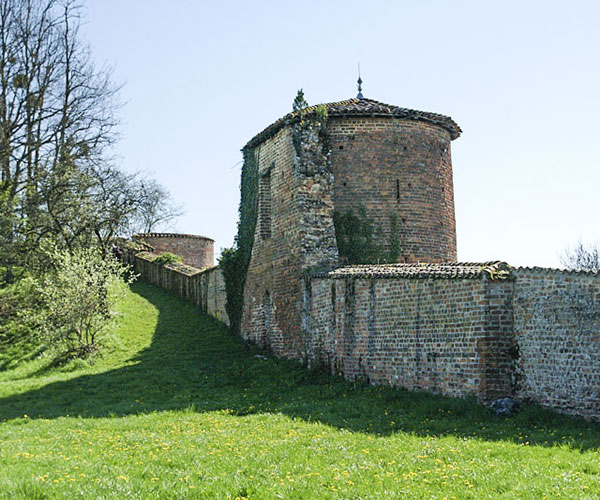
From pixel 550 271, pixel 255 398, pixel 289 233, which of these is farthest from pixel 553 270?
pixel 289 233

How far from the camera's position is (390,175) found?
1928 cm

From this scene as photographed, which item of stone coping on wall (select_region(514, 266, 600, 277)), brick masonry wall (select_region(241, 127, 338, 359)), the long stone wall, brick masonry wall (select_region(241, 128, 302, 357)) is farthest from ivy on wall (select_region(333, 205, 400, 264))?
stone coping on wall (select_region(514, 266, 600, 277))

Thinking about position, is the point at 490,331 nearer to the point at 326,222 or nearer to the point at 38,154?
the point at 326,222

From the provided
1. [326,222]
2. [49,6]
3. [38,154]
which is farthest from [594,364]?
[49,6]

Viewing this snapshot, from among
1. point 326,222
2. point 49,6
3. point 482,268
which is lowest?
point 482,268

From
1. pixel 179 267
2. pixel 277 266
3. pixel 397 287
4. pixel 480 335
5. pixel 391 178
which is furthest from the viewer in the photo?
pixel 179 267

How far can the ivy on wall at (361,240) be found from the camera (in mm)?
18812

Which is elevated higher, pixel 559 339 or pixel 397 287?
pixel 397 287

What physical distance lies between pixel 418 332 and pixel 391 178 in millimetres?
6950

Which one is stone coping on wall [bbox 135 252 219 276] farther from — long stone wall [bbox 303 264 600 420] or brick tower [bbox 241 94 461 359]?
long stone wall [bbox 303 264 600 420]

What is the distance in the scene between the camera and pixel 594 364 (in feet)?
34.3

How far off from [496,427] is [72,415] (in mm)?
8952

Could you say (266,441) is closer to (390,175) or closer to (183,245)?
(390,175)

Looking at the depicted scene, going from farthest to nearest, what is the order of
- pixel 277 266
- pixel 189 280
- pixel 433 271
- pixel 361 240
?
pixel 189 280 → pixel 277 266 → pixel 361 240 → pixel 433 271
